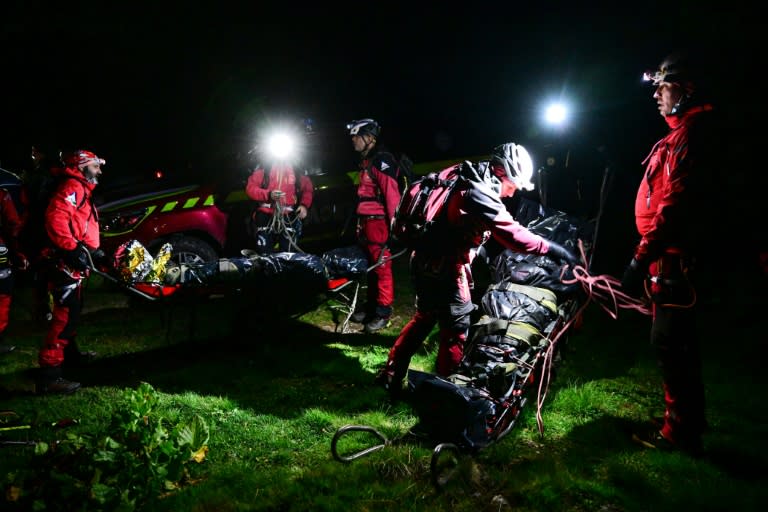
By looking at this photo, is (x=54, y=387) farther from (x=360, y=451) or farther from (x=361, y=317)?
(x=361, y=317)

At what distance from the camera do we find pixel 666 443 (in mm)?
3061

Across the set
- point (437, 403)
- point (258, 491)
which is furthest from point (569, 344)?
point (258, 491)

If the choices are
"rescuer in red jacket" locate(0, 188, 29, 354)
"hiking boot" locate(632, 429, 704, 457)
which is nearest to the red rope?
"hiking boot" locate(632, 429, 704, 457)

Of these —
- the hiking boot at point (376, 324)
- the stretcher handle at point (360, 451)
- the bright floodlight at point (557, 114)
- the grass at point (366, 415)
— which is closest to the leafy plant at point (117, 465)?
the grass at point (366, 415)

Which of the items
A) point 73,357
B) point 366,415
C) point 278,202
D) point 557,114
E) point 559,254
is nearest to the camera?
point 559,254

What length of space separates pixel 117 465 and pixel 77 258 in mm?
2107

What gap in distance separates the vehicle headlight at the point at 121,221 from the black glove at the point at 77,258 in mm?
2153

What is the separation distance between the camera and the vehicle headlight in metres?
5.99

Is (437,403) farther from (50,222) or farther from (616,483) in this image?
(50,222)

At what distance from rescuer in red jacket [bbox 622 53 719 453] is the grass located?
388 mm

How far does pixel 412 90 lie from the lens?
1321 centimetres

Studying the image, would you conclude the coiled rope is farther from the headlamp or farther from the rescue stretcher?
the headlamp

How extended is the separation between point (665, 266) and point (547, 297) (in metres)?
0.90

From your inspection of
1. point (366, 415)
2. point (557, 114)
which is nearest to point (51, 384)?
point (366, 415)
